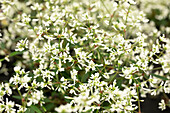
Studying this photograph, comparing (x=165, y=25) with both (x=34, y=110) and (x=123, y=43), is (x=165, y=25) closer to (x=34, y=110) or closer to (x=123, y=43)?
(x=123, y=43)

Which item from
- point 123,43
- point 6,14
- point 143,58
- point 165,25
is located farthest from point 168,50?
point 165,25

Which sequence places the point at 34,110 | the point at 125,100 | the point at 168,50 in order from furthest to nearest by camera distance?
the point at 168,50 < the point at 34,110 < the point at 125,100

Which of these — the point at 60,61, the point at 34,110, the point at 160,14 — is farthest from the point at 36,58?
the point at 160,14

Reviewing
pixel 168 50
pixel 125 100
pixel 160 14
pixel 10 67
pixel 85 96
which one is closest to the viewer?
pixel 85 96

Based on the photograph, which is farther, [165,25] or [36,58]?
[165,25]

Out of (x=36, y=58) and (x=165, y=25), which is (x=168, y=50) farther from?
(x=165, y=25)

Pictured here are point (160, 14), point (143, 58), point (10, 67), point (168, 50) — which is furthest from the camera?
point (160, 14)

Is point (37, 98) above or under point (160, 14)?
under

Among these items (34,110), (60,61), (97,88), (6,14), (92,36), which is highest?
(6,14)

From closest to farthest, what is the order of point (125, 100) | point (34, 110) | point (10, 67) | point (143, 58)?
1. point (125, 100)
2. point (34, 110)
3. point (143, 58)
4. point (10, 67)
